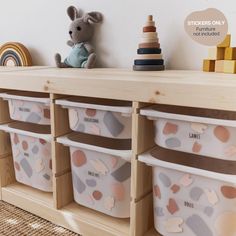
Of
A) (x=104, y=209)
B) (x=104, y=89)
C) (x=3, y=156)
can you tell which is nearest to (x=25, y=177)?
(x=3, y=156)

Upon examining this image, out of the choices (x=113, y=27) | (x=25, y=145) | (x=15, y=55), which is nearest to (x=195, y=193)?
(x=25, y=145)

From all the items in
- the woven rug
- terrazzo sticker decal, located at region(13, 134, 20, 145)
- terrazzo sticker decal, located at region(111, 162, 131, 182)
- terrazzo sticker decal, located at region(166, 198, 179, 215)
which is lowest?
the woven rug

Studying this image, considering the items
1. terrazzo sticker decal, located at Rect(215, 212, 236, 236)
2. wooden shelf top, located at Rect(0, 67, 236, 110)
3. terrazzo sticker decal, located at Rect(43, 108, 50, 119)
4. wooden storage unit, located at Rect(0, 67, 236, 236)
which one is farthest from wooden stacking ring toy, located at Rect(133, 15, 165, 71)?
terrazzo sticker decal, located at Rect(215, 212, 236, 236)

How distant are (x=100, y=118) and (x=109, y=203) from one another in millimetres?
266

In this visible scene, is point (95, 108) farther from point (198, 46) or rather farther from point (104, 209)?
point (198, 46)

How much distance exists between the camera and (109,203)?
99cm

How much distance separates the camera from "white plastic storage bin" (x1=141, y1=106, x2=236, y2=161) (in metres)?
0.75

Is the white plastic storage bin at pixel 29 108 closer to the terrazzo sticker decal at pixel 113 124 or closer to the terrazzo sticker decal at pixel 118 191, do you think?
the terrazzo sticker decal at pixel 113 124

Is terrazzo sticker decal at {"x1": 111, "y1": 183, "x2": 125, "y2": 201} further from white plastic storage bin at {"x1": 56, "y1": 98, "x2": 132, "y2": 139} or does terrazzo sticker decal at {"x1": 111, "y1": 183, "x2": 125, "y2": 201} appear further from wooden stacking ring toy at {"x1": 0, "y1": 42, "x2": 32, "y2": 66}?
wooden stacking ring toy at {"x1": 0, "y1": 42, "x2": 32, "y2": 66}

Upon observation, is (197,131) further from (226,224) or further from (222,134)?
(226,224)

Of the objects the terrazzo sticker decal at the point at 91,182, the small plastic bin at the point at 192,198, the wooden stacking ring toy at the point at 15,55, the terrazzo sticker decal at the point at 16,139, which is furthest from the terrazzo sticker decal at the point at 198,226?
the wooden stacking ring toy at the point at 15,55

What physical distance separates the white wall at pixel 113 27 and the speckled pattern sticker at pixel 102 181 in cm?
47

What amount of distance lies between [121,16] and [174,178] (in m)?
0.72

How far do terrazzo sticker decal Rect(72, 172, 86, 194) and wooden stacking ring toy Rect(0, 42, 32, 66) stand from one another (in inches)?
28.9
